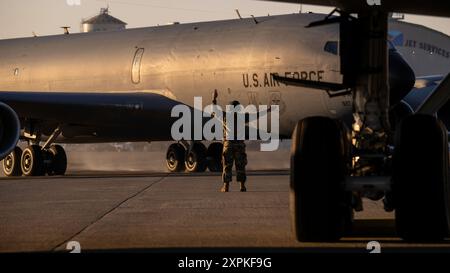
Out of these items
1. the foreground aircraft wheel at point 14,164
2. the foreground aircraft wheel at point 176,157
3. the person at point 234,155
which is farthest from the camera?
the foreground aircraft wheel at point 176,157

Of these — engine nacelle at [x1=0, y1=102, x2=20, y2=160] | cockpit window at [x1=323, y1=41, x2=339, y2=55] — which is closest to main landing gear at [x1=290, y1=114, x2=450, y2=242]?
engine nacelle at [x1=0, y1=102, x2=20, y2=160]

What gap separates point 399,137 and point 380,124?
0.70 meters

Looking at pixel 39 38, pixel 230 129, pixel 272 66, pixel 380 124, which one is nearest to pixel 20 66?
pixel 39 38

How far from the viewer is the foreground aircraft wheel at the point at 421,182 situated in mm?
9250

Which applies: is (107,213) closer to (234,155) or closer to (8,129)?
(8,129)

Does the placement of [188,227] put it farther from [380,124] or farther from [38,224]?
[380,124]

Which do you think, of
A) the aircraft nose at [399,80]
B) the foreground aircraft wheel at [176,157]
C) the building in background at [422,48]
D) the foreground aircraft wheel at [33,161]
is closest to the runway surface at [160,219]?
the aircraft nose at [399,80]

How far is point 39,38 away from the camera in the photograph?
30.8m

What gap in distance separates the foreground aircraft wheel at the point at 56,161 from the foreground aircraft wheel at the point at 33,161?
1.44 ft

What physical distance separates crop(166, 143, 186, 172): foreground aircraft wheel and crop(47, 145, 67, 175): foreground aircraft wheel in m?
3.10

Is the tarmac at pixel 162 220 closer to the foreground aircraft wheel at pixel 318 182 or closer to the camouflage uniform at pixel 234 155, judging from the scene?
the foreground aircraft wheel at pixel 318 182

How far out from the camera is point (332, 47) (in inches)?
953

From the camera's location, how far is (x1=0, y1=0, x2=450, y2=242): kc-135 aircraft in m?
9.54

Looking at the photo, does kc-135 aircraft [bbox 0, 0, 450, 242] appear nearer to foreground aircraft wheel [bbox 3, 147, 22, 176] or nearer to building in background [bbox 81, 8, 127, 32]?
foreground aircraft wheel [bbox 3, 147, 22, 176]
